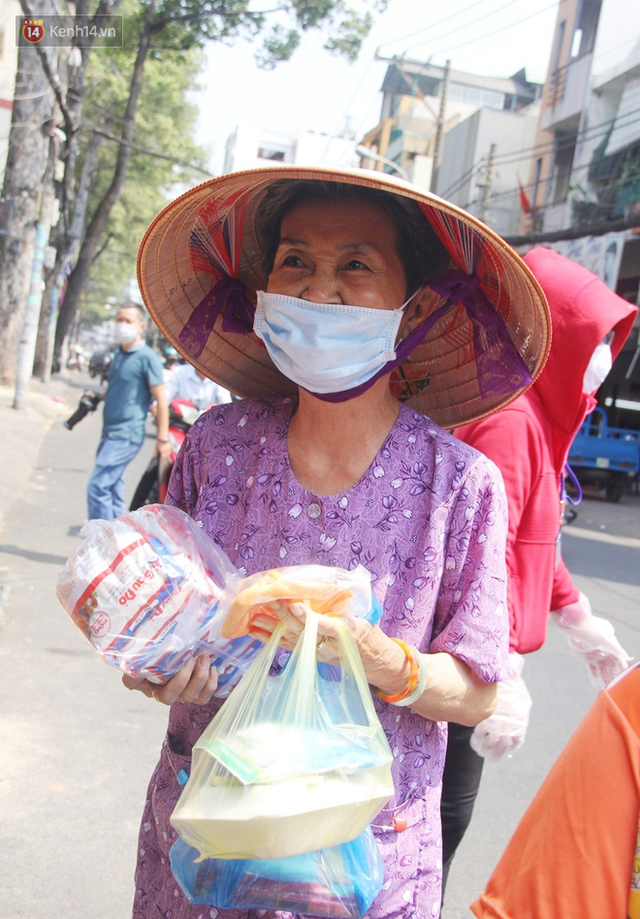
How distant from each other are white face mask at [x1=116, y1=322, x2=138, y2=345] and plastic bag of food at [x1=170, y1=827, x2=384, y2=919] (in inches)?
219

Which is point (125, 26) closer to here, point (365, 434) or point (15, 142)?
point (15, 142)

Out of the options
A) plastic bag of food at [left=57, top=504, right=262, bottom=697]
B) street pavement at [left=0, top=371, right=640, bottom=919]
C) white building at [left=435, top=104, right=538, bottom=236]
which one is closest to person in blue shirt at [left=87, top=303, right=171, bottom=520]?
street pavement at [left=0, top=371, right=640, bottom=919]

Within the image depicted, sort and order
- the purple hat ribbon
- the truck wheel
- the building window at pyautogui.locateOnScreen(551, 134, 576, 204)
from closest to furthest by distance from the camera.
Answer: the purple hat ribbon, the truck wheel, the building window at pyautogui.locateOnScreen(551, 134, 576, 204)

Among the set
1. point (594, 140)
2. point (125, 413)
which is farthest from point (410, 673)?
point (594, 140)

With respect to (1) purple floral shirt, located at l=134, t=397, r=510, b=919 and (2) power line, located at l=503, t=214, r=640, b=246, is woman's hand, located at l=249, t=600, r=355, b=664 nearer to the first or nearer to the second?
(1) purple floral shirt, located at l=134, t=397, r=510, b=919

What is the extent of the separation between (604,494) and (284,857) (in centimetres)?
1787

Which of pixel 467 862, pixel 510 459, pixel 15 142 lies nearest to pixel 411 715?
pixel 510 459

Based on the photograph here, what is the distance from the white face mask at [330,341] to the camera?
1541mm

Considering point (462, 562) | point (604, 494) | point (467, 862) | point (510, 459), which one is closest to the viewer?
point (462, 562)

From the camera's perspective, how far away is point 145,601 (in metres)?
1.22

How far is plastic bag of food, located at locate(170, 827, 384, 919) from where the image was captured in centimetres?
123

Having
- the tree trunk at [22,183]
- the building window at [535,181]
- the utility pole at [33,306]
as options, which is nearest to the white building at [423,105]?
the building window at [535,181]

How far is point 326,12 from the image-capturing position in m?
18.4

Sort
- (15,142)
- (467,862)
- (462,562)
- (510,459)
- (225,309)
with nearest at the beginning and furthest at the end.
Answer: (462,562) → (225,309) → (510,459) → (467,862) → (15,142)
